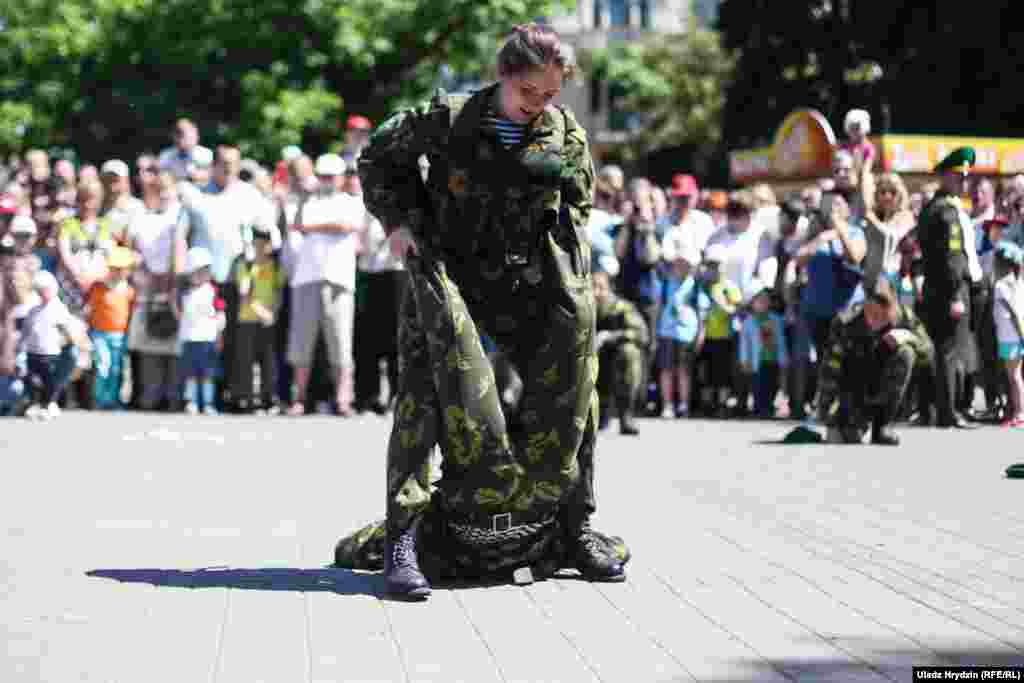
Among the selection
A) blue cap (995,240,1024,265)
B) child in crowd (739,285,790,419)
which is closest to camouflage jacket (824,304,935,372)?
blue cap (995,240,1024,265)

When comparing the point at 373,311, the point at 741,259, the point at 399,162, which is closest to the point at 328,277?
the point at 373,311

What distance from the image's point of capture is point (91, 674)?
5.83m

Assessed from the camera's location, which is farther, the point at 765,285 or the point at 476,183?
the point at 765,285

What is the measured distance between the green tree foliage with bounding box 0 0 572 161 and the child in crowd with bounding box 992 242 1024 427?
87.6 ft

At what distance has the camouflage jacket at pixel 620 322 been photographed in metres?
15.3

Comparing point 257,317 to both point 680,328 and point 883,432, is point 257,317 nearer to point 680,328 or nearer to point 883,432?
point 680,328

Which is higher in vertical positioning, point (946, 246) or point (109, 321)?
point (946, 246)

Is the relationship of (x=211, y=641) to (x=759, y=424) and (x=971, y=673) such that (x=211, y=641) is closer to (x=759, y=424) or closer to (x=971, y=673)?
(x=971, y=673)

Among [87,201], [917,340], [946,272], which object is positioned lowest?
[917,340]

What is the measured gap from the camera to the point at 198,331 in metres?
18.5

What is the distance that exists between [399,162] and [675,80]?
2228 inches

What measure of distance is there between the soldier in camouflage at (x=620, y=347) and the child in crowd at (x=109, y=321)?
5.28 m

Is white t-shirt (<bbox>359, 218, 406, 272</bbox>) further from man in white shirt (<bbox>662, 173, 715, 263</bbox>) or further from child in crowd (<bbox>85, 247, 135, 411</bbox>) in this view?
man in white shirt (<bbox>662, 173, 715, 263</bbox>)

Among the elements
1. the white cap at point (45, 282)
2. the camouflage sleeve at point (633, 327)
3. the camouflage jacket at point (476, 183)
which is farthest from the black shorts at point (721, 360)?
the camouflage jacket at point (476, 183)
